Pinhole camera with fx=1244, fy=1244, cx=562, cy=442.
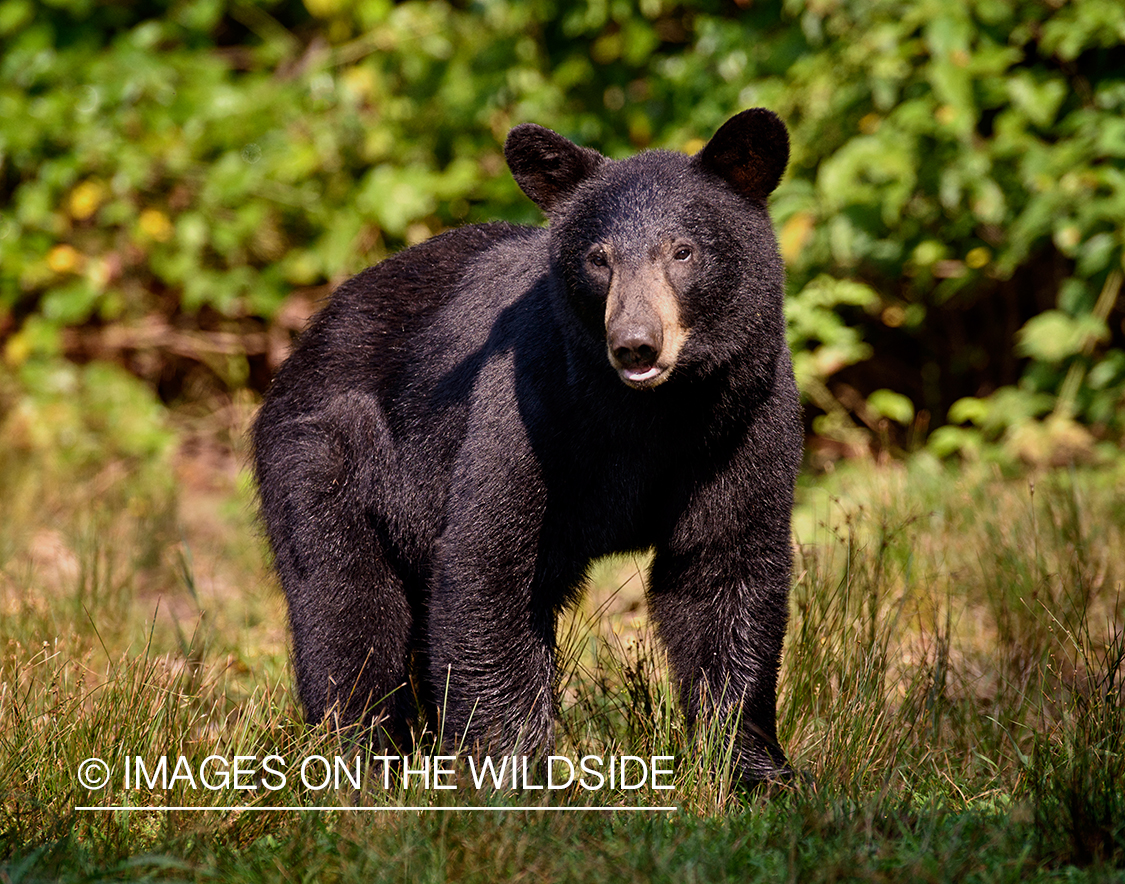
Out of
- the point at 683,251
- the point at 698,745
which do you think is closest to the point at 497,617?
the point at 698,745

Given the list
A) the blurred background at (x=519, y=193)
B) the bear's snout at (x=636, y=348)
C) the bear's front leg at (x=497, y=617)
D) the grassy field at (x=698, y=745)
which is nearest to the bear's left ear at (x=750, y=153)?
the bear's snout at (x=636, y=348)

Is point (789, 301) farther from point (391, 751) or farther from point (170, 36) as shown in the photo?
point (170, 36)

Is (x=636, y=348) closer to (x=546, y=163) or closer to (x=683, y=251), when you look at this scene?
(x=683, y=251)

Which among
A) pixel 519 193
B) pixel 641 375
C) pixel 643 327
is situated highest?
pixel 519 193

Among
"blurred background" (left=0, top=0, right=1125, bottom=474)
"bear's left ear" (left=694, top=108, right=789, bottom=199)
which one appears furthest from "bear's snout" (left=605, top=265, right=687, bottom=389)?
"blurred background" (left=0, top=0, right=1125, bottom=474)

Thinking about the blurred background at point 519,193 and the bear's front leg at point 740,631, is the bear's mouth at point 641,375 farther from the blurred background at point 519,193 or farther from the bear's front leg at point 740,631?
the blurred background at point 519,193

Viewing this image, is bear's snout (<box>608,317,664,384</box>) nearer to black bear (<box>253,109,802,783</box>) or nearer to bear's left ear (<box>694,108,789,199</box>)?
black bear (<box>253,109,802,783</box>)

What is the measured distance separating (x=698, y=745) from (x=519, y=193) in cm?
480

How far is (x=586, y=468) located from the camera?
11.5ft

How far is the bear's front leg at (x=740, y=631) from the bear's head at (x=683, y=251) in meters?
0.58

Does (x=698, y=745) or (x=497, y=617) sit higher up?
(x=497, y=617)

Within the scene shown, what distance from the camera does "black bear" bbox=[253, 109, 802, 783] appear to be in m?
3.41

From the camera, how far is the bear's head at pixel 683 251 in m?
3.29

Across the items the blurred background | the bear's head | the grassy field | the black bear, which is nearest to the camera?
the grassy field
